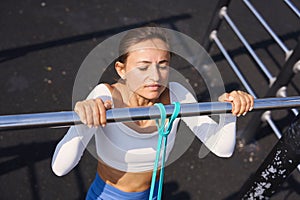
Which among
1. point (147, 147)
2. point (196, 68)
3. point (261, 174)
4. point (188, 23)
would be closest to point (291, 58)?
point (196, 68)

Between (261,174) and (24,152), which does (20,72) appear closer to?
(24,152)

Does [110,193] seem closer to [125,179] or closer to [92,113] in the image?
[125,179]

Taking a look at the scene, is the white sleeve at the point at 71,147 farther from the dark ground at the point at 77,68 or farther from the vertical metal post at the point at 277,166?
the dark ground at the point at 77,68

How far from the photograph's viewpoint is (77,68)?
2660 mm

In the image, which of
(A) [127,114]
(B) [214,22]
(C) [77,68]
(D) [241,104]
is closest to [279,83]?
(B) [214,22]

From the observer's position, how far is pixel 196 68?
8.77 ft

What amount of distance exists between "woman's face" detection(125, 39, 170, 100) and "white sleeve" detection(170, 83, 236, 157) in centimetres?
17

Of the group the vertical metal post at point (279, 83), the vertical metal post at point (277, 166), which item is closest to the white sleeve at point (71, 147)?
the vertical metal post at point (277, 166)

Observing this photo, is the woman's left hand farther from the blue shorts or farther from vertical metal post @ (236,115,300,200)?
the blue shorts

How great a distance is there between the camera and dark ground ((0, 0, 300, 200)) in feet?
6.68

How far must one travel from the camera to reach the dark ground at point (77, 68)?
2.04 meters

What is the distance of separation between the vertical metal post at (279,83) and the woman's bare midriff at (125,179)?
1087 mm

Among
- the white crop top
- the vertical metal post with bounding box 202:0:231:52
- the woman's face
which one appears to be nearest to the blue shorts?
the white crop top

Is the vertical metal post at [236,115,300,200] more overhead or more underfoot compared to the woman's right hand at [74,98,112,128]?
more underfoot
